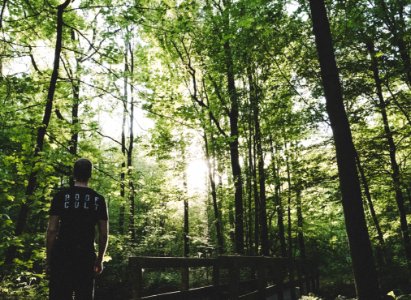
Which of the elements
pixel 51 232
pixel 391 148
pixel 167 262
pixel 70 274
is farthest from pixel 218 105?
pixel 70 274

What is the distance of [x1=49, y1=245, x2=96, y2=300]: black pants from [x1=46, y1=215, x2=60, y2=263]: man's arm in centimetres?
5

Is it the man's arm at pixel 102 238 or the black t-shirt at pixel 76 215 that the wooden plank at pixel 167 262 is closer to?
the man's arm at pixel 102 238

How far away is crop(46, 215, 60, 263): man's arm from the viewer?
3570mm

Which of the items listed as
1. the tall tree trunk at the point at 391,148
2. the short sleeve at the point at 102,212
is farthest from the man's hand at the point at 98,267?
the tall tree trunk at the point at 391,148

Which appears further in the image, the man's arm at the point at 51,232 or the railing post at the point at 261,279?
the railing post at the point at 261,279

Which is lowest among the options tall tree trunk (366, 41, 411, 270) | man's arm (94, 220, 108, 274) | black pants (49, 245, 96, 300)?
black pants (49, 245, 96, 300)

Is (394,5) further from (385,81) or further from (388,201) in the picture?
(388,201)

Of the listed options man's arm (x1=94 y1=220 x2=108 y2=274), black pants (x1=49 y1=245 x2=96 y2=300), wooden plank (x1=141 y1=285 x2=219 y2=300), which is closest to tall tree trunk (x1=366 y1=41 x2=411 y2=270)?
wooden plank (x1=141 y1=285 x2=219 y2=300)

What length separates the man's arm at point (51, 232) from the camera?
3570mm

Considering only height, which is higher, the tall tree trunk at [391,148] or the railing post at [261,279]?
the tall tree trunk at [391,148]

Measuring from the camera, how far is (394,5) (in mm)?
6906

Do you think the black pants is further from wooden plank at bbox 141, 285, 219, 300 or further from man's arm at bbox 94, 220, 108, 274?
wooden plank at bbox 141, 285, 219, 300

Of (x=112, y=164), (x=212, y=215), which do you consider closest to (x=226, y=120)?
(x=212, y=215)

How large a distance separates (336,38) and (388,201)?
335 inches
